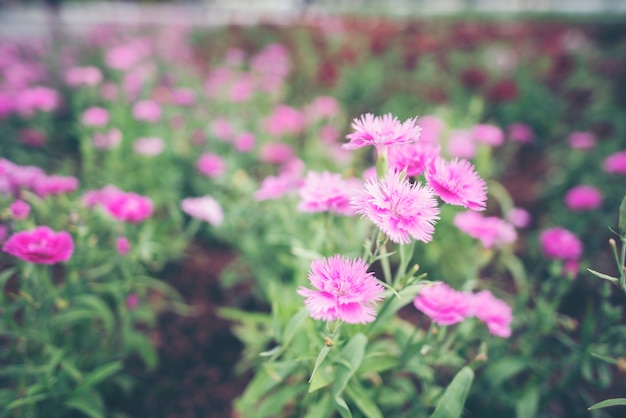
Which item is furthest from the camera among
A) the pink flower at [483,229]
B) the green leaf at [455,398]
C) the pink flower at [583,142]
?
the pink flower at [583,142]

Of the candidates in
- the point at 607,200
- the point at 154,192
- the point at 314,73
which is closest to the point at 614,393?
the point at 607,200

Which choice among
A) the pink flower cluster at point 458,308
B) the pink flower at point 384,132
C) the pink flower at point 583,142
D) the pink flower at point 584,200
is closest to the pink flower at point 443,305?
the pink flower cluster at point 458,308

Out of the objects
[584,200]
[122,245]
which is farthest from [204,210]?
[584,200]

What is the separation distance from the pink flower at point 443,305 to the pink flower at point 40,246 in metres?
1.01

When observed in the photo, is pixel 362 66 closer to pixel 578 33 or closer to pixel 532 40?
pixel 532 40

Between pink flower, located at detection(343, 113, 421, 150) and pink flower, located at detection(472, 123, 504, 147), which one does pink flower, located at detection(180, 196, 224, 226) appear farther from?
pink flower, located at detection(472, 123, 504, 147)

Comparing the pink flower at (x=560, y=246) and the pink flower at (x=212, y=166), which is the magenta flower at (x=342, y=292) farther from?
the pink flower at (x=212, y=166)

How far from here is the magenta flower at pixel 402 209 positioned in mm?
800

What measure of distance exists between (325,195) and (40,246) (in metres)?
0.81

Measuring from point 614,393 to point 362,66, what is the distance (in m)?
3.26

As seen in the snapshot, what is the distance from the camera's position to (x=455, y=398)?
0.95 meters

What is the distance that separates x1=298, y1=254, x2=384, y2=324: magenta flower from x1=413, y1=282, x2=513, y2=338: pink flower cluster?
23 centimetres

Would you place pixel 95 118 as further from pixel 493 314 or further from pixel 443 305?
pixel 493 314

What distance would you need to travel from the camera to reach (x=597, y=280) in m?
2.03
